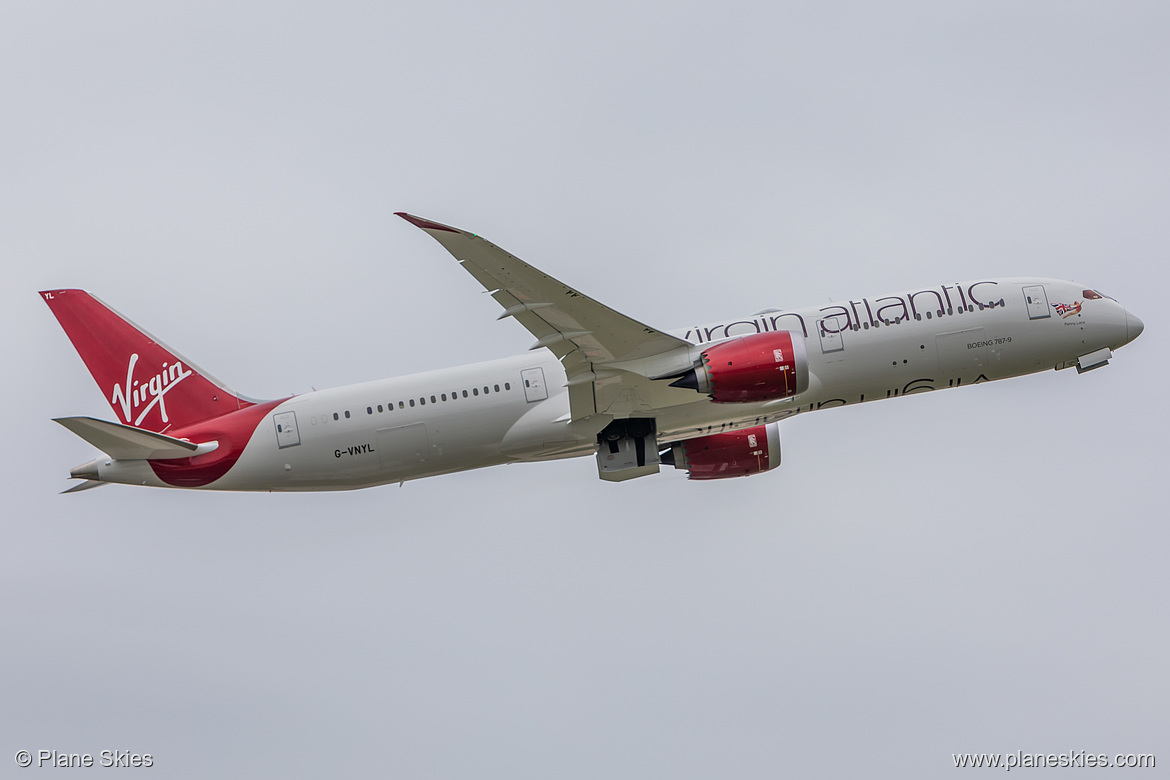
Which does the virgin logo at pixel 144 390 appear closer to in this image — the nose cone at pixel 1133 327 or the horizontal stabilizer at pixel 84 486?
the horizontal stabilizer at pixel 84 486

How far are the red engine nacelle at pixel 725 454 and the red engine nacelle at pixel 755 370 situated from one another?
6.24 meters

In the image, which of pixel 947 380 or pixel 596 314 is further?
pixel 947 380

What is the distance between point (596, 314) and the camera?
34.0 metres

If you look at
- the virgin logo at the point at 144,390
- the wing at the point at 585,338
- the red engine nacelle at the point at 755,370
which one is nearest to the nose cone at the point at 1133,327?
the red engine nacelle at the point at 755,370

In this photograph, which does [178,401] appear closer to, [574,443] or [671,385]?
[574,443]

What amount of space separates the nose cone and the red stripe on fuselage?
1075 inches

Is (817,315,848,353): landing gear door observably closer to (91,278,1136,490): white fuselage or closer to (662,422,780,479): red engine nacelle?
(91,278,1136,490): white fuselage

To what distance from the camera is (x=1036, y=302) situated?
37.4m

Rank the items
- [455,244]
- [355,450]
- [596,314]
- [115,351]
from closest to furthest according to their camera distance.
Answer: [455,244]
[596,314]
[355,450]
[115,351]

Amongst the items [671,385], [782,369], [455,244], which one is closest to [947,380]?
[782,369]

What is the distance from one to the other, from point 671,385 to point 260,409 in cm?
1303

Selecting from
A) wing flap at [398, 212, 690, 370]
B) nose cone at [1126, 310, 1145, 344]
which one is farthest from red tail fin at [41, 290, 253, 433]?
nose cone at [1126, 310, 1145, 344]

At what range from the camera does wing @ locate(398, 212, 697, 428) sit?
31859mm

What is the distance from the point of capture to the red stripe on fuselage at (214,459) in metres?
36.8
